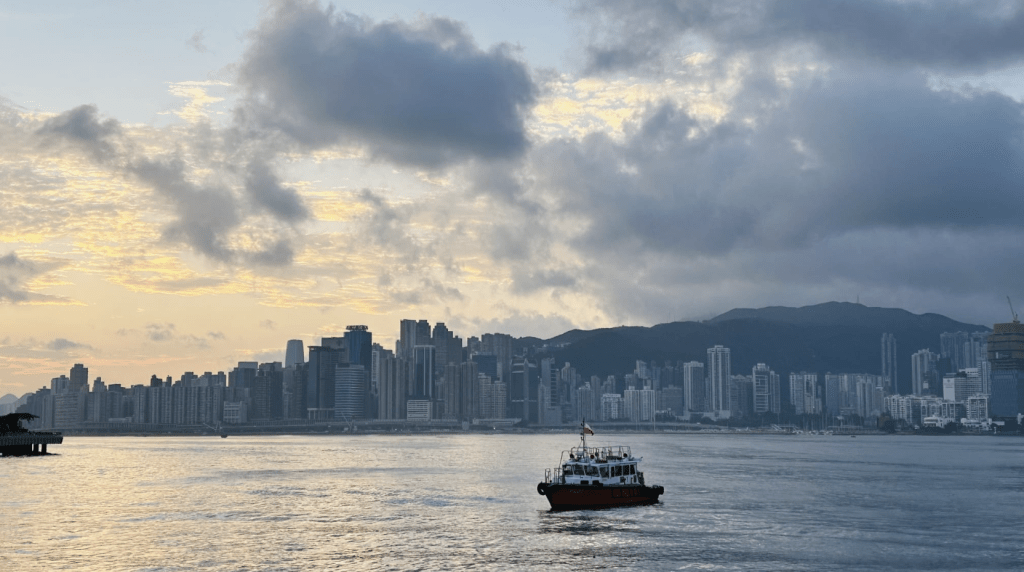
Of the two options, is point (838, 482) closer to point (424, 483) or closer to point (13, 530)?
point (424, 483)

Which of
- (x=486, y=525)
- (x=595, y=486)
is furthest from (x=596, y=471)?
(x=486, y=525)

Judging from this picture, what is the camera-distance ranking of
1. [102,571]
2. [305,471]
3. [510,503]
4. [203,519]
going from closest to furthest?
[102,571] < [203,519] < [510,503] < [305,471]

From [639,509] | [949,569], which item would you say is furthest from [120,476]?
[949,569]

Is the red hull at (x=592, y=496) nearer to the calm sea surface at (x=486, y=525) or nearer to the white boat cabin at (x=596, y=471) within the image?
the white boat cabin at (x=596, y=471)

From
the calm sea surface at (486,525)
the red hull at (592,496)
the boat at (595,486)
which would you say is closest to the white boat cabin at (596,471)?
the boat at (595,486)

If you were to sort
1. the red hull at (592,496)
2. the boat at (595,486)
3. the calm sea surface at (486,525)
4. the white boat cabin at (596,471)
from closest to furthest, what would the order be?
the calm sea surface at (486,525) < the red hull at (592,496) < the boat at (595,486) < the white boat cabin at (596,471)

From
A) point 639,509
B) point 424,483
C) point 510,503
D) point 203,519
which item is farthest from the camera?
point 424,483

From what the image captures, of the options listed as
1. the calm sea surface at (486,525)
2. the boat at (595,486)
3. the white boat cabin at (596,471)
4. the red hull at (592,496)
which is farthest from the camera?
the white boat cabin at (596,471)
